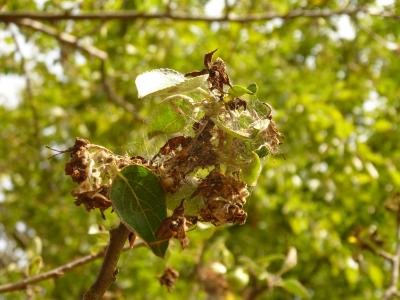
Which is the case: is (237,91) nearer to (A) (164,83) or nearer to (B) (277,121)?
(A) (164,83)

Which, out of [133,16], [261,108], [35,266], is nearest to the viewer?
[261,108]

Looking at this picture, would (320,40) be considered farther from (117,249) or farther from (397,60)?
(117,249)

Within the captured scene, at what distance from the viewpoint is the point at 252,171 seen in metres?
0.94

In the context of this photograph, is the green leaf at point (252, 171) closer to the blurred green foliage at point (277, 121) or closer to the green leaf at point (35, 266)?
the green leaf at point (35, 266)

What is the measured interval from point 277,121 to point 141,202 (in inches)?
102

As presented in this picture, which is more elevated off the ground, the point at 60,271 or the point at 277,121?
the point at 60,271

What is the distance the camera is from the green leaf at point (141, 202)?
86 centimetres

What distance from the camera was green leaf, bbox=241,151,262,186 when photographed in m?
0.93

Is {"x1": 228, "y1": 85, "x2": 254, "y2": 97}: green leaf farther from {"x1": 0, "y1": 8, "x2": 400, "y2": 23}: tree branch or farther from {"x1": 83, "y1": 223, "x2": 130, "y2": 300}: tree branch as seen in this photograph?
{"x1": 0, "y1": 8, "x2": 400, "y2": 23}: tree branch

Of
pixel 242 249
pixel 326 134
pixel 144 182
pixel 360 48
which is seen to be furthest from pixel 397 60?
pixel 144 182

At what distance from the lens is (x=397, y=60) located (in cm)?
459

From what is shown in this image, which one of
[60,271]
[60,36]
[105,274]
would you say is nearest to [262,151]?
[105,274]

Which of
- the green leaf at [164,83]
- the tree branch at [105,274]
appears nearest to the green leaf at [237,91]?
the green leaf at [164,83]

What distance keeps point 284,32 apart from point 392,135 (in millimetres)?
1002
